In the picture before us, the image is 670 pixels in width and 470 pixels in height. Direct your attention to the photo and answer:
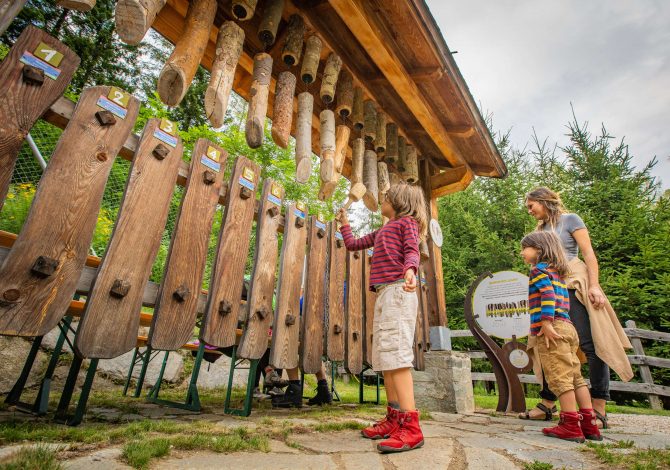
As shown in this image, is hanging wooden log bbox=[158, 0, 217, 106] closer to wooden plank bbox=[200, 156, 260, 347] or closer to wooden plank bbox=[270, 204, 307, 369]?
wooden plank bbox=[200, 156, 260, 347]

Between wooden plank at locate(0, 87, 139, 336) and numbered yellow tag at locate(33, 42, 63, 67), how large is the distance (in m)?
0.16

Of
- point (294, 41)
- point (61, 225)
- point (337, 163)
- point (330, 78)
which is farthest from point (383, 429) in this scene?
point (294, 41)

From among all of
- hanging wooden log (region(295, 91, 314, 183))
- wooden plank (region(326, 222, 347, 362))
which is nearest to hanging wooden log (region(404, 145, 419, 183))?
wooden plank (region(326, 222, 347, 362))

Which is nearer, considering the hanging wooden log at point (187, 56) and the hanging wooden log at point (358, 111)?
the hanging wooden log at point (187, 56)

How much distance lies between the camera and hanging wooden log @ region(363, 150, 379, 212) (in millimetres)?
3533

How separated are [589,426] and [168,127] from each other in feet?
10.9

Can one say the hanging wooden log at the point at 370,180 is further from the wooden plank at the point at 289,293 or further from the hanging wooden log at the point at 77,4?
the hanging wooden log at the point at 77,4

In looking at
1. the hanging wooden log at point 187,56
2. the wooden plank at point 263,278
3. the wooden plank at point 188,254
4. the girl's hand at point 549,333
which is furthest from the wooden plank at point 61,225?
the girl's hand at point 549,333

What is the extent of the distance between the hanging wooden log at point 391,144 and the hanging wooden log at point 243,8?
82.9 inches

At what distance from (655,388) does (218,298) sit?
8262 millimetres

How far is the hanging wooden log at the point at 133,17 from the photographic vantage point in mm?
1619

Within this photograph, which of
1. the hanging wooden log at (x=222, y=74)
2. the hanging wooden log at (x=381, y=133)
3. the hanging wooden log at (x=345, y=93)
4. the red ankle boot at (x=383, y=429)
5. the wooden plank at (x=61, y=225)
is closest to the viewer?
the wooden plank at (x=61, y=225)

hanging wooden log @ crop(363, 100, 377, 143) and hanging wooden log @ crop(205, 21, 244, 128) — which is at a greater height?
hanging wooden log @ crop(363, 100, 377, 143)

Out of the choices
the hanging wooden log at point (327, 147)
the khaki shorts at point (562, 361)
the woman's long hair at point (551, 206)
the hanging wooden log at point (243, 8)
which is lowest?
the khaki shorts at point (562, 361)
